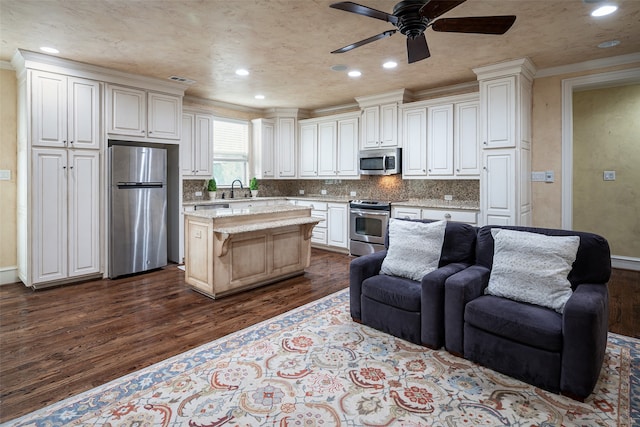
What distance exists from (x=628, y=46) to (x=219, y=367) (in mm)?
5202

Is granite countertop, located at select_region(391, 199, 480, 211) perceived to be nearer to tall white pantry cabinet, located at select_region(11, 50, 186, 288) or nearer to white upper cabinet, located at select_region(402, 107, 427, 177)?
white upper cabinet, located at select_region(402, 107, 427, 177)

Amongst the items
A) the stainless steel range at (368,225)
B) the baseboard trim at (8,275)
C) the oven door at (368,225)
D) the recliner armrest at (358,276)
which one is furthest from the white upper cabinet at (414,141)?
the baseboard trim at (8,275)

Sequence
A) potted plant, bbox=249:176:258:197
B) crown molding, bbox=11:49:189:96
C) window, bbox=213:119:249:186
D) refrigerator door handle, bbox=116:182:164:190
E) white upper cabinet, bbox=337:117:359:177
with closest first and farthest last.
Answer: crown molding, bbox=11:49:189:96 → refrigerator door handle, bbox=116:182:164:190 → white upper cabinet, bbox=337:117:359:177 → window, bbox=213:119:249:186 → potted plant, bbox=249:176:258:197

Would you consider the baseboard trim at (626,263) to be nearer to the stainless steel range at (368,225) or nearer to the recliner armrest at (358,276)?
the stainless steel range at (368,225)

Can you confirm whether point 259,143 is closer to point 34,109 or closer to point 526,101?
point 34,109

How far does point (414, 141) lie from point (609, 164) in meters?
2.80

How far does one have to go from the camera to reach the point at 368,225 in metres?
5.92

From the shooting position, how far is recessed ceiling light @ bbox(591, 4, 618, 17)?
2996 mm

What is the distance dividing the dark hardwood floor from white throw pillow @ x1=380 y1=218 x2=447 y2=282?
1175 millimetres


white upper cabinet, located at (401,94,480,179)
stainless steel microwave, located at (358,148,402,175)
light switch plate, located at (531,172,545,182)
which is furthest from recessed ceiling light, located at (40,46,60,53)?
light switch plate, located at (531,172,545,182)

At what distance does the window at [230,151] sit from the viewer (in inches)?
265

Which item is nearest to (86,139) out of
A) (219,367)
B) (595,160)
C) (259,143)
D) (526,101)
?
(259,143)

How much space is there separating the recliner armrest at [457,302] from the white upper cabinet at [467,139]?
2.86m

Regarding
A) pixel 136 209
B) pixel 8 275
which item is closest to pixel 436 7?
pixel 136 209
